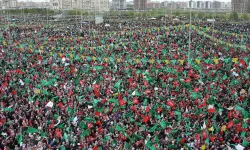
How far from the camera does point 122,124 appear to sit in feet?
47.0

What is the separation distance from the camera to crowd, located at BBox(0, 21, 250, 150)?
13.0 meters

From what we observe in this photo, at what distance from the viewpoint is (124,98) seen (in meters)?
17.2

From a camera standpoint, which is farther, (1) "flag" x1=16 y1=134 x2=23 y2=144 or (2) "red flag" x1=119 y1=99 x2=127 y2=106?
(2) "red flag" x1=119 y1=99 x2=127 y2=106

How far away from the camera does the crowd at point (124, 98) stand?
512 inches

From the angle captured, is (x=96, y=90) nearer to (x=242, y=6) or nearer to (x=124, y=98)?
(x=124, y=98)

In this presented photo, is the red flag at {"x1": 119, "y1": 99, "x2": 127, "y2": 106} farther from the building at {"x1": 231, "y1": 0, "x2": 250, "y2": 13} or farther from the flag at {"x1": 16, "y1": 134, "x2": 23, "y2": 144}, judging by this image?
the building at {"x1": 231, "y1": 0, "x2": 250, "y2": 13}

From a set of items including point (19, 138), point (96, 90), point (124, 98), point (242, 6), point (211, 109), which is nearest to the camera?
point (19, 138)

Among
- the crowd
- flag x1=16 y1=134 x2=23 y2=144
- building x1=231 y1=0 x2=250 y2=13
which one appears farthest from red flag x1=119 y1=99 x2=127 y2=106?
building x1=231 y1=0 x2=250 y2=13

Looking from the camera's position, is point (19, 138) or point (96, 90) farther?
point (96, 90)

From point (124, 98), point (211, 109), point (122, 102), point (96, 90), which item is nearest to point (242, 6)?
point (96, 90)

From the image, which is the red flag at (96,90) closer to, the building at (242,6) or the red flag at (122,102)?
the red flag at (122,102)

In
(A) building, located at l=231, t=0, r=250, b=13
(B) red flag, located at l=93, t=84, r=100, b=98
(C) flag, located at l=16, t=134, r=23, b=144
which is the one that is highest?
(A) building, located at l=231, t=0, r=250, b=13

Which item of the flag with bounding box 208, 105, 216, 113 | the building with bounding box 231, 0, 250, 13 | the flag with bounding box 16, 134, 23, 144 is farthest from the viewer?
the building with bounding box 231, 0, 250, 13

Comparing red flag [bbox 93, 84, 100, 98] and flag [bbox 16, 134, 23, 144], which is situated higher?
red flag [bbox 93, 84, 100, 98]
